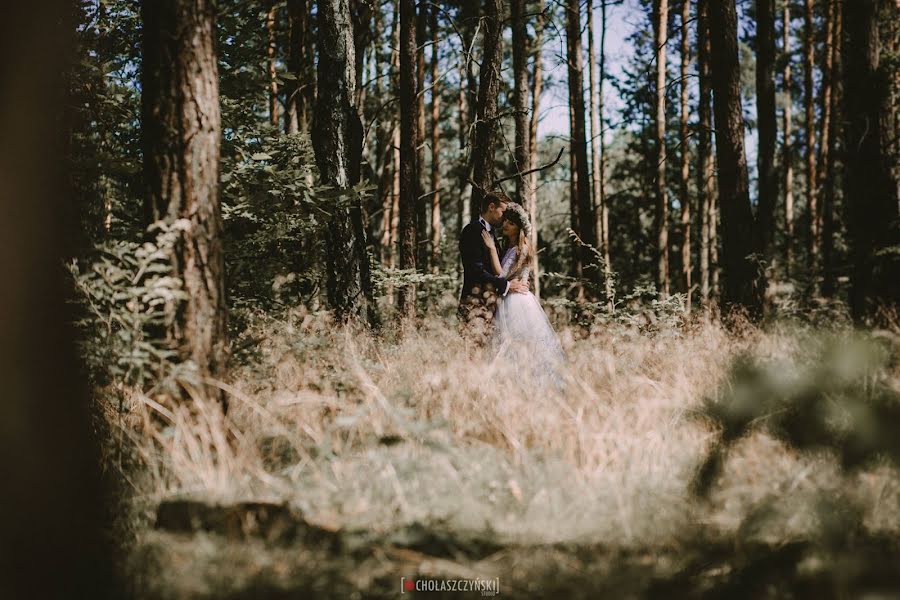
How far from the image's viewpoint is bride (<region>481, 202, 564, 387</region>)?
5.00 metres

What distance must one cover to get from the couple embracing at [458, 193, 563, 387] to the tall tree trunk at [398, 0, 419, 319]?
4.27 meters

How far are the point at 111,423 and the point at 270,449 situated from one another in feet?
2.90

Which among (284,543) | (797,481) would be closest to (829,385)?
(797,481)

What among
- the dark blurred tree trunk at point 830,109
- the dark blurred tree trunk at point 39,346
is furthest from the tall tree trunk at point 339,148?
the dark blurred tree trunk at point 830,109

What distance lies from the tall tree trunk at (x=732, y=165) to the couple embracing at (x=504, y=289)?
330 cm

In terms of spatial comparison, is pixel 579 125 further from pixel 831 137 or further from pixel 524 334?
pixel 831 137

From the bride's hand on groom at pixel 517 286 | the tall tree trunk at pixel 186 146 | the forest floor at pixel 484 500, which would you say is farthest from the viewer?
the bride's hand on groom at pixel 517 286

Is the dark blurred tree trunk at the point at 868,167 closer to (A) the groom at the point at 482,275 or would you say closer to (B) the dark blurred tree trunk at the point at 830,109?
(A) the groom at the point at 482,275

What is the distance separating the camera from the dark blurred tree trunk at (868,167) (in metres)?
6.07

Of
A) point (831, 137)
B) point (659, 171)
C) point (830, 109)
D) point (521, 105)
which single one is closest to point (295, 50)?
point (521, 105)

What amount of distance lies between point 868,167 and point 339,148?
19.4 feet

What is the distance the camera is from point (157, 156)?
307 cm

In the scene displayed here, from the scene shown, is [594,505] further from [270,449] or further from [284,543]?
[270,449]

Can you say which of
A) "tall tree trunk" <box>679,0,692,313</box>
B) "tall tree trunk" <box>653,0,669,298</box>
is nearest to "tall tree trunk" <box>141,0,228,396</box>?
"tall tree trunk" <box>653,0,669,298</box>
